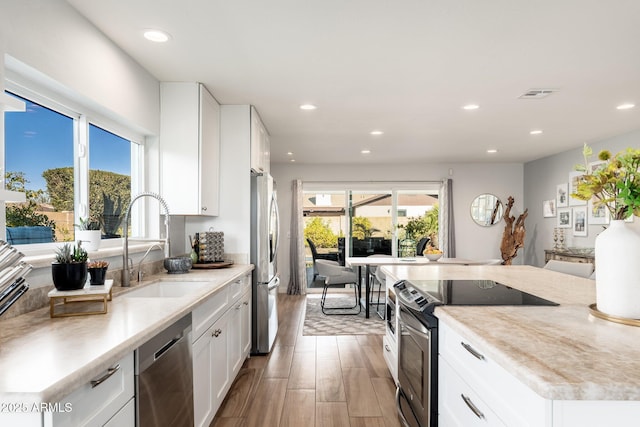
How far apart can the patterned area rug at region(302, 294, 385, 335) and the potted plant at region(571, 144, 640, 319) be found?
331 centimetres

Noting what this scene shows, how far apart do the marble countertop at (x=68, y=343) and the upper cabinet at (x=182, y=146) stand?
1.27m

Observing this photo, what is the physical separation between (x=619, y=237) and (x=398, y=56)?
67.6 inches

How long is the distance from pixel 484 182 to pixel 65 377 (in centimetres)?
747

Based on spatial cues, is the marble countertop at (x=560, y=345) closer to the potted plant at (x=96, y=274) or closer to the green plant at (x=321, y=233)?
the potted plant at (x=96, y=274)

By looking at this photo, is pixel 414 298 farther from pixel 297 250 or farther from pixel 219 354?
pixel 297 250

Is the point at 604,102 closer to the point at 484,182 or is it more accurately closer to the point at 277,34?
the point at 277,34

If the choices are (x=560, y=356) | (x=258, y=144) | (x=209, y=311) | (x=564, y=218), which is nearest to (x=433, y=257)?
(x=564, y=218)

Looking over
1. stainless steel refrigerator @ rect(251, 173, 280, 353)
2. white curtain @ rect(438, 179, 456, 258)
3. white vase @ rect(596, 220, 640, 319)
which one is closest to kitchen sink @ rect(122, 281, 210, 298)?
stainless steel refrigerator @ rect(251, 173, 280, 353)

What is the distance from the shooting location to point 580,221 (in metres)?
5.75

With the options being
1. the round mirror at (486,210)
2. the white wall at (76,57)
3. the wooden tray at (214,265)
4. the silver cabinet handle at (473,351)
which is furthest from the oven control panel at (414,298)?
the round mirror at (486,210)

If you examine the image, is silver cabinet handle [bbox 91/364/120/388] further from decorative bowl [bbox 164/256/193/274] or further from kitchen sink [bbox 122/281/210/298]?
decorative bowl [bbox 164/256/193/274]

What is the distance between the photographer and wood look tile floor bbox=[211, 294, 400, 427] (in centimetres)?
260

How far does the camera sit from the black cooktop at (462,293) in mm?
1884

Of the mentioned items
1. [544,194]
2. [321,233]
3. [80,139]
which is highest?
[80,139]
